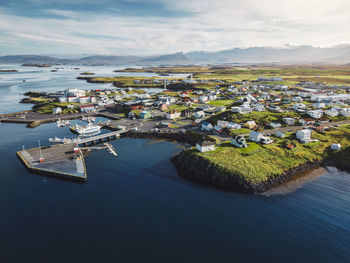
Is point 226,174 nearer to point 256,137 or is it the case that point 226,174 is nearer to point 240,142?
point 240,142

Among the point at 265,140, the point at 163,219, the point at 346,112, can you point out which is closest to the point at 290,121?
the point at 265,140

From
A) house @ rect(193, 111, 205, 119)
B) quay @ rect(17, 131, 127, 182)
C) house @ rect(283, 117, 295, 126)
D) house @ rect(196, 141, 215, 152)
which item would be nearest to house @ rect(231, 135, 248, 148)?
house @ rect(196, 141, 215, 152)

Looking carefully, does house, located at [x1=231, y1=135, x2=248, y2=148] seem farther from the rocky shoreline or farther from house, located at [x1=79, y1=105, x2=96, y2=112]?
house, located at [x1=79, y1=105, x2=96, y2=112]

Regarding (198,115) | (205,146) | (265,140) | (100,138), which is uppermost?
(198,115)

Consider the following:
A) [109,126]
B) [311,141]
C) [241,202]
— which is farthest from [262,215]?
[109,126]

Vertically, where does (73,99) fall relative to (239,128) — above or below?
above

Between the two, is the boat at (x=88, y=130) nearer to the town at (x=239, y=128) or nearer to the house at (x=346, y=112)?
the town at (x=239, y=128)

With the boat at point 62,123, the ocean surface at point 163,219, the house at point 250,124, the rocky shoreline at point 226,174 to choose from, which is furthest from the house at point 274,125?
the boat at point 62,123
